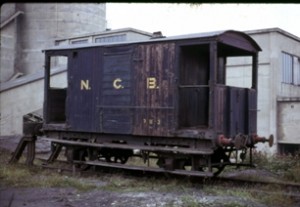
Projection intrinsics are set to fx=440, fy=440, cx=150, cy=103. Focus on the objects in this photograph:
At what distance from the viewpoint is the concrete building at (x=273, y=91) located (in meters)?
26.6

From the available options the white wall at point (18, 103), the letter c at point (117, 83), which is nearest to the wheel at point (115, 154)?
the letter c at point (117, 83)

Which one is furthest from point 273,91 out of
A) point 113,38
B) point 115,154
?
point 115,154

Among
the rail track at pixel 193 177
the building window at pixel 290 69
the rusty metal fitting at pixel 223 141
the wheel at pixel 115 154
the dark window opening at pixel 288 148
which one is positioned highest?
the building window at pixel 290 69

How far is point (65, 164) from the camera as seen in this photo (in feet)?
41.8

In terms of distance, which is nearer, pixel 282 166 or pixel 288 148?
pixel 282 166

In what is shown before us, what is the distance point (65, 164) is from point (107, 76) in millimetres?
2982

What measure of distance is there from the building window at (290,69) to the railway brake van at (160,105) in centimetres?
1726

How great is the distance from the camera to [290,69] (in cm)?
2973

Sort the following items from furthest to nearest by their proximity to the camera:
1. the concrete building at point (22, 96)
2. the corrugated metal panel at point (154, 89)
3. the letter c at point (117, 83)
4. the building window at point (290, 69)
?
the concrete building at point (22, 96) < the building window at point (290, 69) < the letter c at point (117, 83) < the corrugated metal panel at point (154, 89)

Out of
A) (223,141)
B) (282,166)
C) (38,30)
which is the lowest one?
(282,166)

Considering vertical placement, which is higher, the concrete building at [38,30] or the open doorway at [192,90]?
the concrete building at [38,30]

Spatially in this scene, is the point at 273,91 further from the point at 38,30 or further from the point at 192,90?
the point at 38,30

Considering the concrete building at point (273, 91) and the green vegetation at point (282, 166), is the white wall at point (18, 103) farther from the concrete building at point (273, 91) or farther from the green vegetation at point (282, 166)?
the green vegetation at point (282, 166)

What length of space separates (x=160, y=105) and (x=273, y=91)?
18.0 m
